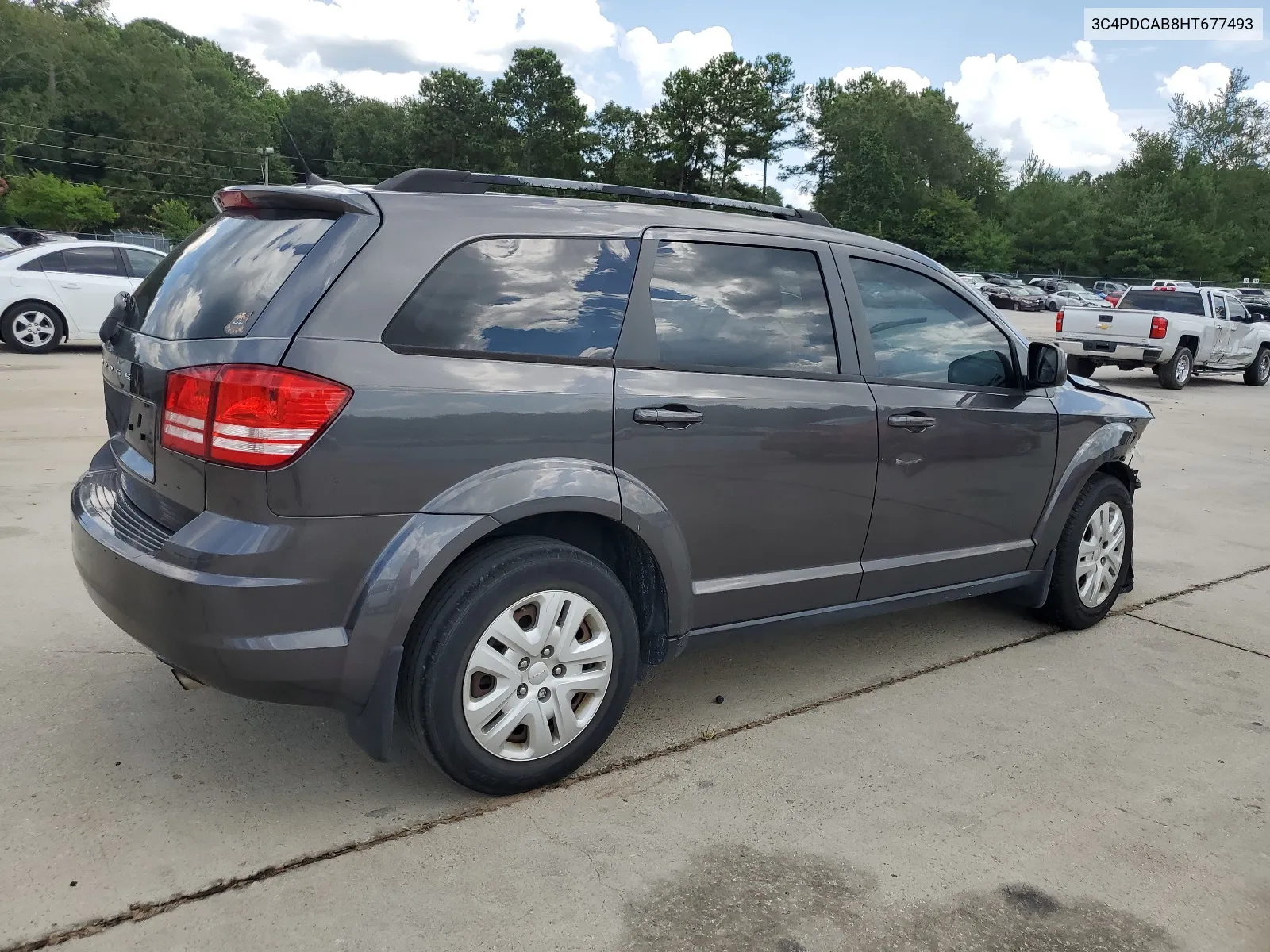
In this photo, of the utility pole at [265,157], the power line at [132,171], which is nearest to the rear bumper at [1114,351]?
the utility pole at [265,157]

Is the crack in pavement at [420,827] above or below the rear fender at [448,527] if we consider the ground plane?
below

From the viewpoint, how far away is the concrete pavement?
253 centimetres

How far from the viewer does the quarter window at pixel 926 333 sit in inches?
152

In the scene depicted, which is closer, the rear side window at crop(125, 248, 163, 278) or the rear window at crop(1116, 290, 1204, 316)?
the rear side window at crop(125, 248, 163, 278)

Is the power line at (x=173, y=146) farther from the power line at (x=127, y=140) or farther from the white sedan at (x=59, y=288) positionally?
the white sedan at (x=59, y=288)

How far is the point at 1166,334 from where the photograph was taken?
1670 centimetres

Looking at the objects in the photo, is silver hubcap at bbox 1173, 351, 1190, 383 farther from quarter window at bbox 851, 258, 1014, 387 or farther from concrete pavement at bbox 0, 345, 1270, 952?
quarter window at bbox 851, 258, 1014, 387

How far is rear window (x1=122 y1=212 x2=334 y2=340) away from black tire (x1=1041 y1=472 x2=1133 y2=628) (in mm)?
3458

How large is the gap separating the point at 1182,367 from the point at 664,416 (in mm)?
16910

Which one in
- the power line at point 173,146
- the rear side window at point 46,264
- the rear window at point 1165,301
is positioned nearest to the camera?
the rear side window at point 46,264

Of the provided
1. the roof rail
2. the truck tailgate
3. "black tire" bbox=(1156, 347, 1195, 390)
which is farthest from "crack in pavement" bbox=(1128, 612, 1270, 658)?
"black tire" bbox=(1156, 347, 1195, 390)

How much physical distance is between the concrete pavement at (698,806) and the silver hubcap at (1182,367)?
46.8ft

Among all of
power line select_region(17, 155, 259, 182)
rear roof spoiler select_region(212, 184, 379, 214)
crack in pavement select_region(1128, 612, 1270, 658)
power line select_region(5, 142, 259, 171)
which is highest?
power line select_region(5, 142, 259, 171)

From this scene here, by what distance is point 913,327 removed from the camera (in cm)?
402
